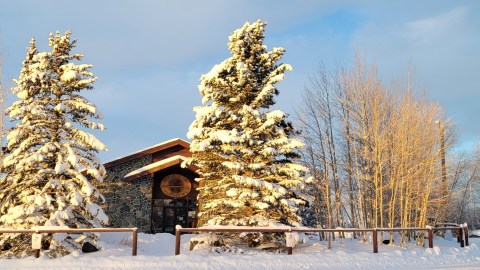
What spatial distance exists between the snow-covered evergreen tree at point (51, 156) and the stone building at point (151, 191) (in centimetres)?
643

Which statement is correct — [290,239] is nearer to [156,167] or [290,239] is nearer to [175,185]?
[156,167]

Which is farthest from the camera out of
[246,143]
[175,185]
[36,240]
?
[175,185]

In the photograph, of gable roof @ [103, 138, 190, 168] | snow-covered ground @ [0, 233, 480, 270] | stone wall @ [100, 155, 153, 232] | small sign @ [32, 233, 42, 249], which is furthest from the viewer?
gable roof @ [103, 138, 190, 168]

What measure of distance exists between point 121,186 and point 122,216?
58.7 inches

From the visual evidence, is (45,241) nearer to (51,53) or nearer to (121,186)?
(51,53)

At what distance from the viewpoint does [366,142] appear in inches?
748

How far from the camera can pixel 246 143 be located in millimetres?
15375

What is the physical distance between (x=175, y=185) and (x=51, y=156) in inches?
350

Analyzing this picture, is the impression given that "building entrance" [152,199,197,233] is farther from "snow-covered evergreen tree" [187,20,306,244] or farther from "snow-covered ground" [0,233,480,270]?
"snow-covered ground" [0,233,480,270]

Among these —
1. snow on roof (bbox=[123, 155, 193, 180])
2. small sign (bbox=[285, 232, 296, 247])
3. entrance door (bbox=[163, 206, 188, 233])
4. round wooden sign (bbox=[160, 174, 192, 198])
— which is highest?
snow on roof (bbox=[123, 155, 193, 180])

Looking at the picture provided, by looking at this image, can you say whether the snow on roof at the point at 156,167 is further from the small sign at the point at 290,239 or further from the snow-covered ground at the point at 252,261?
the small sign at the point at 290,239

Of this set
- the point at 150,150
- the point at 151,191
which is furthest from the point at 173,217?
the point at 150,150

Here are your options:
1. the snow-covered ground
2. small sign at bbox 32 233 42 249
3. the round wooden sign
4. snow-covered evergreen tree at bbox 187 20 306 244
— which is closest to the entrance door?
the round wooden sign

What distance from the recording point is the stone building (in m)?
21.2
